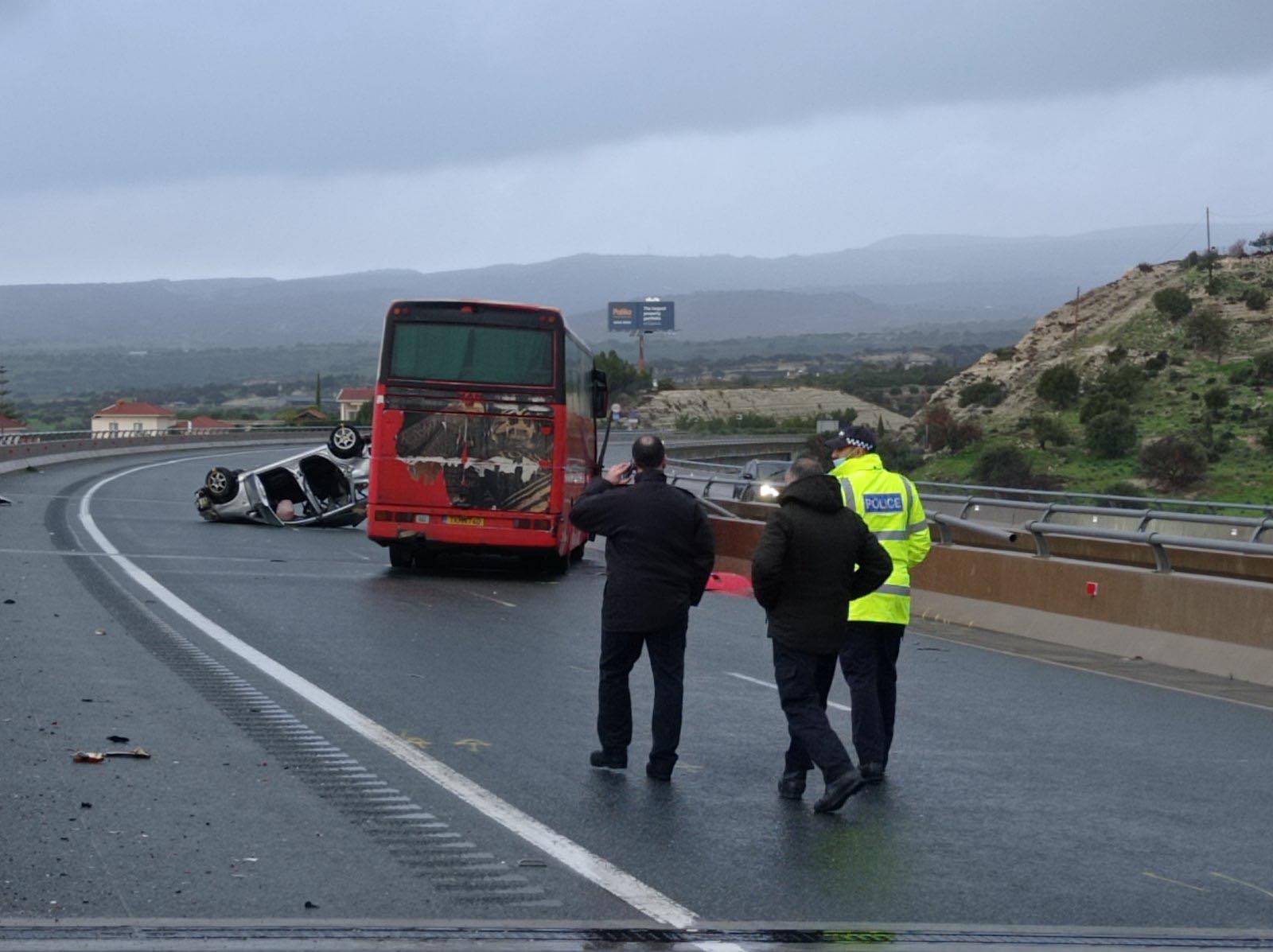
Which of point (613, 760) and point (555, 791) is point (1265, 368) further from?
point (555, 791)

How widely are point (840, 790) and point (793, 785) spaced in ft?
1.88

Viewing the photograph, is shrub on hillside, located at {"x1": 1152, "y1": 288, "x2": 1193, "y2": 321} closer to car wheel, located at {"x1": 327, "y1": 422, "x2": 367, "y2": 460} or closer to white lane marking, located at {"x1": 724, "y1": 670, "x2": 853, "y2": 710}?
car wheel, located at {"x1": 327, "y1": 422, "x2": 367, "y2": 460}

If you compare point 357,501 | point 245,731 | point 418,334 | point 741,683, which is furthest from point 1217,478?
point 245,731

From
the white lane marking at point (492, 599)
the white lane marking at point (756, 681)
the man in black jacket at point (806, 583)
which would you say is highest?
the man in black jacket at point (806, 583)

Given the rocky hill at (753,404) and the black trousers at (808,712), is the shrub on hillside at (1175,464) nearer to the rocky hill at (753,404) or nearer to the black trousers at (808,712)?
the rocky hill at (753,404)

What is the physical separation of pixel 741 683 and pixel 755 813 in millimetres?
5170

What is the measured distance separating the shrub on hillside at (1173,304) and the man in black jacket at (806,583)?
88.7m

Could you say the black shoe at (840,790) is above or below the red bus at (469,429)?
below

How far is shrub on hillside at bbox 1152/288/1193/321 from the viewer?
93.1 m

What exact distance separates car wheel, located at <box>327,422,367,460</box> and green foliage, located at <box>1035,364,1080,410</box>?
60145 millimetres

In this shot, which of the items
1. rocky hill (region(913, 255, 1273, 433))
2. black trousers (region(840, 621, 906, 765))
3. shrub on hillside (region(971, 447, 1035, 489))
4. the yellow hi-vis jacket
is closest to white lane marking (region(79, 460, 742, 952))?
black trousers (region(840, 621, 906, 765))

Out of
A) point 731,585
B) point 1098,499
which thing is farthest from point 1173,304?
point 731,585

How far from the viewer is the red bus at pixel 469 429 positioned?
22.9m

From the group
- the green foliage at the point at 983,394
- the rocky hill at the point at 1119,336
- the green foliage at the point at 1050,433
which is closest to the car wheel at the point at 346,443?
the green foliage at the point at 1050,433
